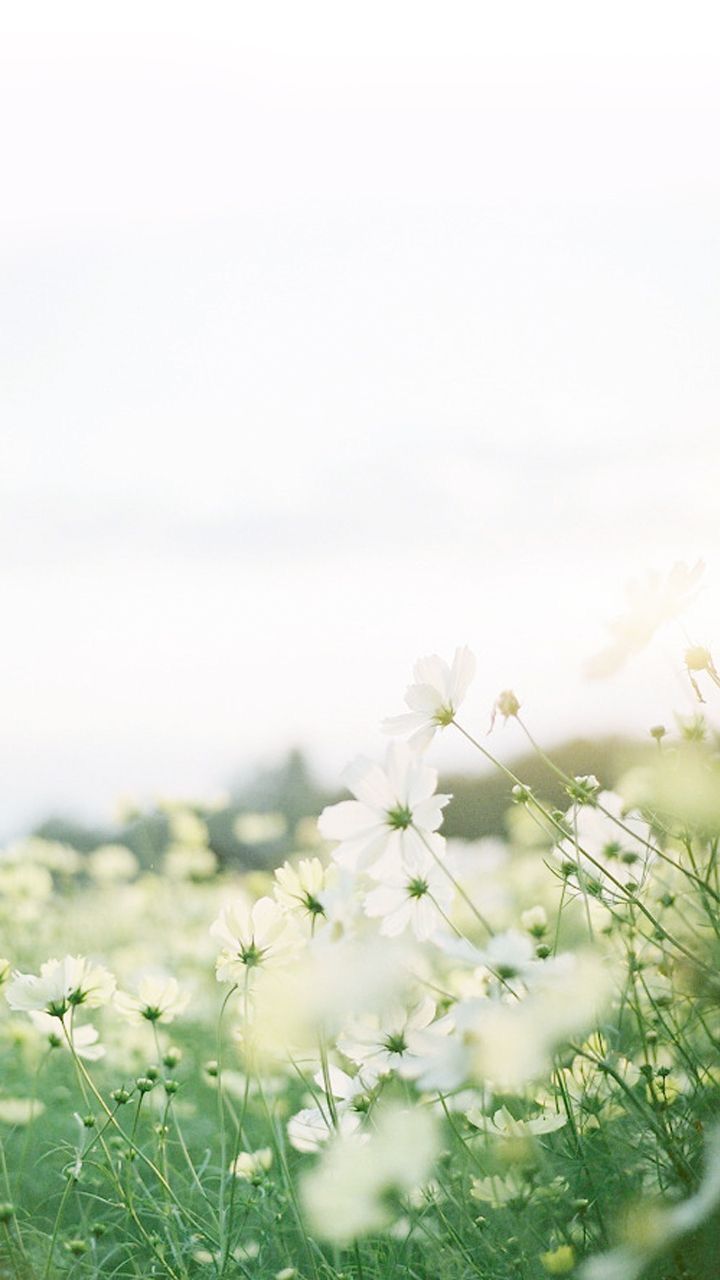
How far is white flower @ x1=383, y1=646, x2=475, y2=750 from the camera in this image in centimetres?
77

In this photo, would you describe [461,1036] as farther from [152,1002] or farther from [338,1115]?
[152,1002]

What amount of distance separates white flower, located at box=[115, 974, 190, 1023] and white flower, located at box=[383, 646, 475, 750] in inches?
12.1

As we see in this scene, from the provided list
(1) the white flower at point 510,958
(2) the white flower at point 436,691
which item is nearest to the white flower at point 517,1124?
(1) the white flower at point 510,958

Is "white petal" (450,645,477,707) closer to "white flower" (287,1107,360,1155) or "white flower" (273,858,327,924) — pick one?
"white flower" (273,858,327,924)

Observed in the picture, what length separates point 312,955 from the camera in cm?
71

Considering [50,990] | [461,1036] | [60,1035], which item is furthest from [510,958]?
[60,1035]

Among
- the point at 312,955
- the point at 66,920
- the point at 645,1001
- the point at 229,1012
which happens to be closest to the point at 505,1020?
the point at 312,955

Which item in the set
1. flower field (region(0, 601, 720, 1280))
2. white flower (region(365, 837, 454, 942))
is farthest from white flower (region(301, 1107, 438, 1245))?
white flower (region(365, 837, 454, 942))

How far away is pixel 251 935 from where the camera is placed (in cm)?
81

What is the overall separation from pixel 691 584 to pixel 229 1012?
1293mm

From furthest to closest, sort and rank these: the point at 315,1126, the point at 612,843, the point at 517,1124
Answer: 1. the point at 612,843
2. the point at 315,1126
3. the point at 517,1124

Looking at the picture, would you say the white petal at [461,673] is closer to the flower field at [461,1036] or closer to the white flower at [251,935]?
the flower field at [461,1036]

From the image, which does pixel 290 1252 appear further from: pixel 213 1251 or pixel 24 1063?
pixel 24 1063

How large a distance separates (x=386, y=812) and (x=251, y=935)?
0.15 m
